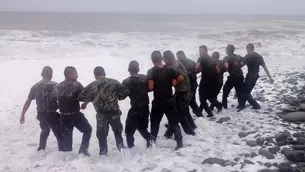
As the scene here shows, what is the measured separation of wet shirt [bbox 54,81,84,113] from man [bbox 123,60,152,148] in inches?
35.6

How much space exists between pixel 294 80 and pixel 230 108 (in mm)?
3975

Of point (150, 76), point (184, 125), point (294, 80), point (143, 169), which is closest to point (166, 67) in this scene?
point (150, 76)

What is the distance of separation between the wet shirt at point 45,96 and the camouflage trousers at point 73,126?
1.04 feet

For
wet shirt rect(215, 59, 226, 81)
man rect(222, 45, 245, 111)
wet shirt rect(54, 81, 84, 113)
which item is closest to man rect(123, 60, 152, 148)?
wet shirt rect(54, 81, 84, 113)

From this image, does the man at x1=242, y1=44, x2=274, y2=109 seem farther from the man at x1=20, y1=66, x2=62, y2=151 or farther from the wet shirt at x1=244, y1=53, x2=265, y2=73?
the man at x1=20, y1=66, x2=62, y2=151

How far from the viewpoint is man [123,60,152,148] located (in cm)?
605

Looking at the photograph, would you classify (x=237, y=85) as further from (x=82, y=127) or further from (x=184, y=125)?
(x=82, y=127)

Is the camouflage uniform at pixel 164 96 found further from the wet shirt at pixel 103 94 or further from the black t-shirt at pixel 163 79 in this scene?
the wet shirt at pixel 103 94

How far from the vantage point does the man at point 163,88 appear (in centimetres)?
610

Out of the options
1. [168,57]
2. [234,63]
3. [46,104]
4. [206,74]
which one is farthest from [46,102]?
[234,63]

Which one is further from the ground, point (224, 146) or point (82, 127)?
point (82, 127)

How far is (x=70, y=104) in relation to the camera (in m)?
5.91

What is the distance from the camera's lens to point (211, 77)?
8.27 meters

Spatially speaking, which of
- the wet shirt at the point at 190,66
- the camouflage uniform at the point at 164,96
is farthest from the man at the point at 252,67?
the camouflage uniform at the point at 164,96
